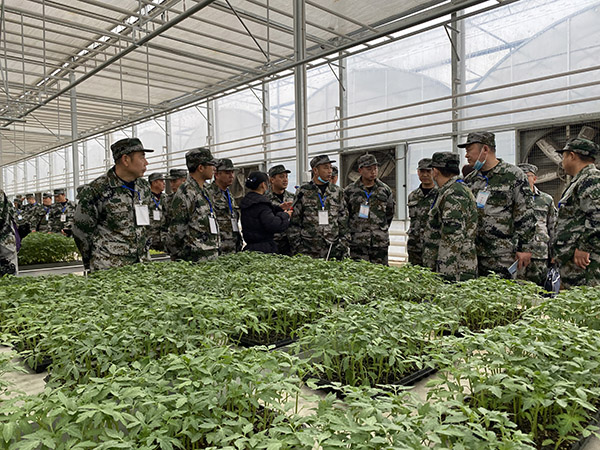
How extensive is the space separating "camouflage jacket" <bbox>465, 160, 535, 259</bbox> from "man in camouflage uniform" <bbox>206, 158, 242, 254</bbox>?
8.99ft

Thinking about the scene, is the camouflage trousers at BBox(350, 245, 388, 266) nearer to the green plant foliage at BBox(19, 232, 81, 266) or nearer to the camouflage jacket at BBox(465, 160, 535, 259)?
the camouflage jacket at BBox(465, 160, 535, 259)

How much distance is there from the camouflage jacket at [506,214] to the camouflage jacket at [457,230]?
1.14ft

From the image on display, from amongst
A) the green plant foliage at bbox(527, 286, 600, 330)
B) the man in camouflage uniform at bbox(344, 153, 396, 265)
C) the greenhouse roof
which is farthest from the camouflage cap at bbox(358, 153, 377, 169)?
the green plant foliage at bbox(527, 286, 600, 330)

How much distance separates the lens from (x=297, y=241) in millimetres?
5012

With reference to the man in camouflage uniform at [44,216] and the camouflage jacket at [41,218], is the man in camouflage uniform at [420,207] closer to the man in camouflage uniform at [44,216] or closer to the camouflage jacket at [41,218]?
the man in camouflage uniform at [44,216]

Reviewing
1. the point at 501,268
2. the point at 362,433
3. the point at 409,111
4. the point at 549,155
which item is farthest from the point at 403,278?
the point at 409,111

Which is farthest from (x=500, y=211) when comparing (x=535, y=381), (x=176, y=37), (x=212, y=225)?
(x=176, y=37)

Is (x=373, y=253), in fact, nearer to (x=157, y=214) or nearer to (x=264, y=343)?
(x=264, y=343)

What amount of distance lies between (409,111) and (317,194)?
14.0 ft

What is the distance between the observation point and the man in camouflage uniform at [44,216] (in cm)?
1104

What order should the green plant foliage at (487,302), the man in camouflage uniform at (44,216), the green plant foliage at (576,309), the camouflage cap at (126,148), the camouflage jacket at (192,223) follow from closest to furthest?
the green plant foliage at (576,309) < the green plant foliage at (487,302) < the camouflage cap at (126,148) < the camouflage jacket at (192,223) < the man in camouflage uniform at (44,216)

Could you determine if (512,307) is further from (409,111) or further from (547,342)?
(409,111)

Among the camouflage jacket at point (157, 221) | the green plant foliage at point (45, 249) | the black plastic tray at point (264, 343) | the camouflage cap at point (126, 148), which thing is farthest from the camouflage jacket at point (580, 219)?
the green plant foliage at point (45, 249)

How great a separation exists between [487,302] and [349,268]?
4.00 ft
